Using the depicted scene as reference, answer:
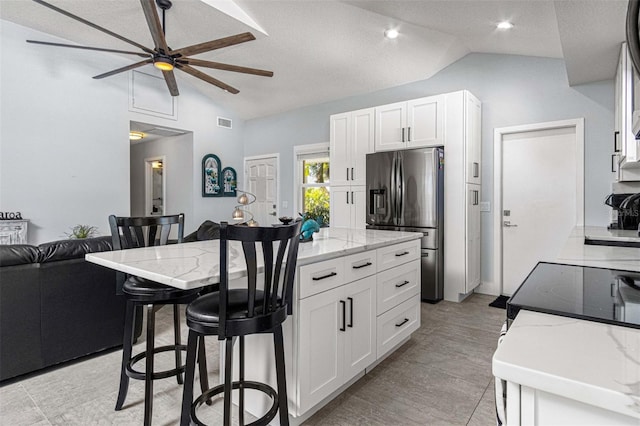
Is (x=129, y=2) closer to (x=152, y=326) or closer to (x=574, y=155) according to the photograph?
(x=152, y=326)

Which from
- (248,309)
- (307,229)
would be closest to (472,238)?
(307,229)

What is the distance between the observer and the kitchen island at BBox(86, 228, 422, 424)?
1.59m

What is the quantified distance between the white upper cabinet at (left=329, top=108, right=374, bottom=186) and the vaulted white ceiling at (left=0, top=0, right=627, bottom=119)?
627 millimetres

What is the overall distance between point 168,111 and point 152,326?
16.3 ft

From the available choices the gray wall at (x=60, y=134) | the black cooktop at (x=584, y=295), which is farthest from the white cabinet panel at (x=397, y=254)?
the gray wall at (x=60, y=134)

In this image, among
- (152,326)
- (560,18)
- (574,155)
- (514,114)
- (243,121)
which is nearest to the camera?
(152,326)

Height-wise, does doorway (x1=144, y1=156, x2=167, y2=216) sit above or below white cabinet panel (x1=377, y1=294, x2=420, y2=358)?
above

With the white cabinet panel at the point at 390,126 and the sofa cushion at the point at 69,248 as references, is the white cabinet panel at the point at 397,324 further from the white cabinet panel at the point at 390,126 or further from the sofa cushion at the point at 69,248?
the white cabinet panel at the point at 390,126

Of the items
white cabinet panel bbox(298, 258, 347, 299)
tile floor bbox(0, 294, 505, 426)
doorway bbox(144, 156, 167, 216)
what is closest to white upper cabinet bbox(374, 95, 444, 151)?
tile floor bbox(0, 294, 505, 426)

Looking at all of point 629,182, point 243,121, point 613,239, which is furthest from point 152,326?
point 243,121

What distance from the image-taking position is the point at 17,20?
4.30 metres

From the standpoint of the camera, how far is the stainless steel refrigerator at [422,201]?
3.97 m

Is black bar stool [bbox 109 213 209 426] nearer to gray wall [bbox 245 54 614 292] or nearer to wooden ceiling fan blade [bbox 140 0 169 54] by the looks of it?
wooden ceiling fan blade [bbox 140 0 169 54]

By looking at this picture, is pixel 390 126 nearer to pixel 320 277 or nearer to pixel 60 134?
pixel 320 277
